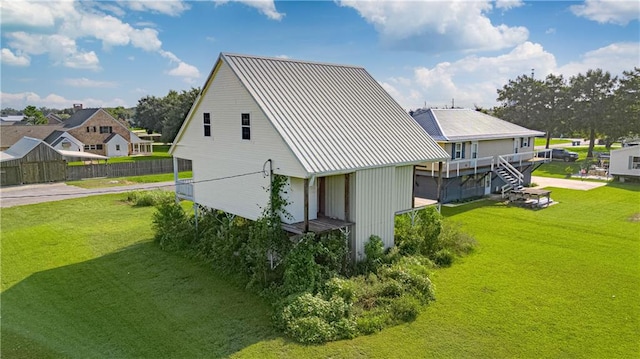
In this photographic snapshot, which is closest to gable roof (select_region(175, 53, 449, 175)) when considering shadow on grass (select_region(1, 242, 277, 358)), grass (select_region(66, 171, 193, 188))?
shadow on grass (select_region(1, 242, 277, 358))

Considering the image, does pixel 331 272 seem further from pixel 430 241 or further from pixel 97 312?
pixel 97 312

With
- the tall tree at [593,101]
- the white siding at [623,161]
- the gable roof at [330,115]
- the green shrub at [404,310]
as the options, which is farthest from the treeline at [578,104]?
the green shrub at [404,310]

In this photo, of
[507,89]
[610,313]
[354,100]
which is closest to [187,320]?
[354,100]

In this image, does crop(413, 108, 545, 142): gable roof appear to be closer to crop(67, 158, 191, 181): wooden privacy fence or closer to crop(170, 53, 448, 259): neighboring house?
crop(170, 53, 448, 259): neighboring house

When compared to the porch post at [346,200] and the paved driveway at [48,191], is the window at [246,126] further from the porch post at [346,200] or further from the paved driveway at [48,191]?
the paved driveway at [48,191]

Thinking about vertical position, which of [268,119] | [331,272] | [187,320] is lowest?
[187,320]
